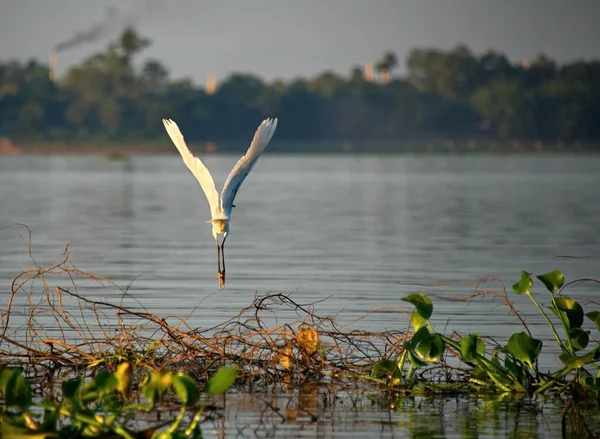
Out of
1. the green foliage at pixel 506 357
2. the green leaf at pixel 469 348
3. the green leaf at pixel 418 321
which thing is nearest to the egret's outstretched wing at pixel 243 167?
the green foliage at pixel 506 357

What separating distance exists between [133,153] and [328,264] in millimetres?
135117

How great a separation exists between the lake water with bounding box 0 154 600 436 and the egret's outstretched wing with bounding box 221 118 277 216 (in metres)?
1.39

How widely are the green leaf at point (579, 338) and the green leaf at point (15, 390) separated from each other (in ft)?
12.4

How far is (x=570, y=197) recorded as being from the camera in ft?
128

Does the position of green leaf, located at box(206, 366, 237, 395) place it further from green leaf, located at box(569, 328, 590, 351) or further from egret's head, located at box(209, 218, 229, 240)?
egret's head, located at box(209, 218, 229, 240)

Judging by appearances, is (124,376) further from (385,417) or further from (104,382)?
(385,417)

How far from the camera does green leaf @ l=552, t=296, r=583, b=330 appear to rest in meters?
8.56

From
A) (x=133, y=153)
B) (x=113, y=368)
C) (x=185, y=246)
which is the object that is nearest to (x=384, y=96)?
(x=133, y=153)

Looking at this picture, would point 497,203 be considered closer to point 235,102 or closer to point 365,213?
point 365,213

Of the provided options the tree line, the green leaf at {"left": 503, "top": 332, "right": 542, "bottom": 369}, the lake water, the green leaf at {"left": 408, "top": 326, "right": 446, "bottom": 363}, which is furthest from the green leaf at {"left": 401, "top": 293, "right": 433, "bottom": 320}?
the tree line

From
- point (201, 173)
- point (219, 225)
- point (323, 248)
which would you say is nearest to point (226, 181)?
point (201, 173)

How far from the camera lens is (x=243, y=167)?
1114 cm

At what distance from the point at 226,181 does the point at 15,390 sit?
415cm

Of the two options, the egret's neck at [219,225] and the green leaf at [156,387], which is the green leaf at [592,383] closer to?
the green leaf at [156,387]
